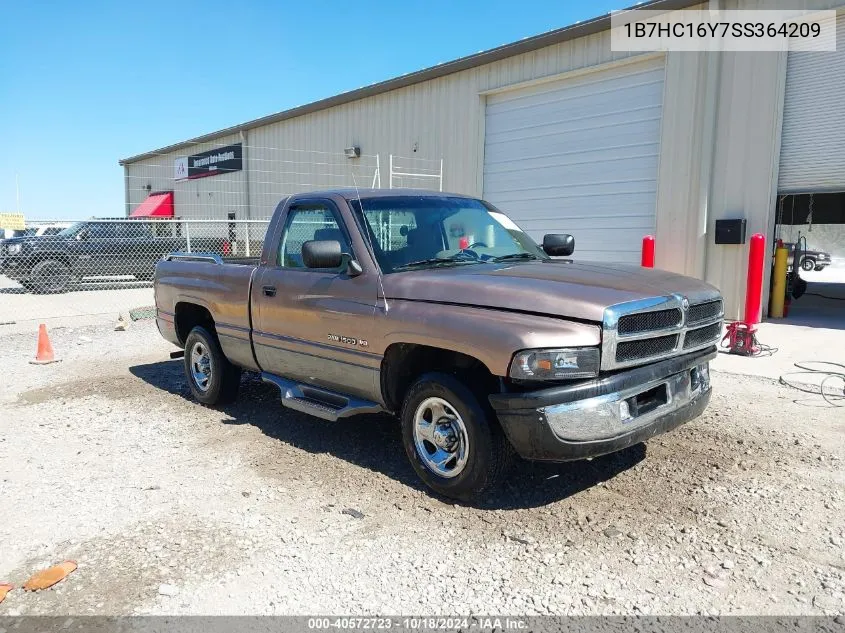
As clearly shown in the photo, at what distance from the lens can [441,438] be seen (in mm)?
3887

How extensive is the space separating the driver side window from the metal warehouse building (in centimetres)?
472

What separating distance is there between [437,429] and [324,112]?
18.3m

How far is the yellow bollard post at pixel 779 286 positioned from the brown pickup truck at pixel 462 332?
7.64 meters

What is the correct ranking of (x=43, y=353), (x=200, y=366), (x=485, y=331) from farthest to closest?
(x=43, y=353), (x=200, y=366), (x=485, y=331)

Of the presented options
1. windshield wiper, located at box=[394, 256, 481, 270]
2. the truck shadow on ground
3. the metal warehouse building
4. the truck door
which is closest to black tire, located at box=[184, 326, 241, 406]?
the truck shadow on ground

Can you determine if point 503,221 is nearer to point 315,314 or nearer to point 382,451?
point 315,314

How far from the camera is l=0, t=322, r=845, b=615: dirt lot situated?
2.95 meters

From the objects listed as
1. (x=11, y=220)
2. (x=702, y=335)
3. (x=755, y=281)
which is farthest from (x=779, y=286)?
(x=11, y=220)

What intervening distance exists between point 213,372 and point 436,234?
2.64m

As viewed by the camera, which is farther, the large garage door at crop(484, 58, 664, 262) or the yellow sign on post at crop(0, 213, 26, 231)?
the large garage door at crop(484, 58, 664, 262)

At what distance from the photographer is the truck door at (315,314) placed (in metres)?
4.32

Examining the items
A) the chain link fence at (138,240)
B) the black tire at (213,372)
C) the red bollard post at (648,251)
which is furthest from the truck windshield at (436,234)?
the red bollard post at (648,251)

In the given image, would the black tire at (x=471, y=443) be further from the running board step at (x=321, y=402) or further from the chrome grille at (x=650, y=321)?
the chrome grille at (x=650, y=321)

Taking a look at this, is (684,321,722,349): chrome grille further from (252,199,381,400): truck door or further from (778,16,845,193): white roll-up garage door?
(778,16,845,193): white roll-up garage door
